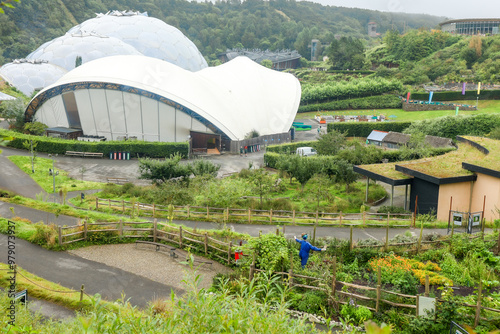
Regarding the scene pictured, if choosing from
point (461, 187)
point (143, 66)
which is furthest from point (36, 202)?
point (143, 66)

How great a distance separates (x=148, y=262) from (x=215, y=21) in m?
132

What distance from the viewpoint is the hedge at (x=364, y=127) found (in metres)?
48.3

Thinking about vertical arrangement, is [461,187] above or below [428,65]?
below

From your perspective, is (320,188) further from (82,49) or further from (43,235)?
(82,49)

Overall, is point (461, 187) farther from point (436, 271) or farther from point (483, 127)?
point (483, 127)

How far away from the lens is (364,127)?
49.2 meters

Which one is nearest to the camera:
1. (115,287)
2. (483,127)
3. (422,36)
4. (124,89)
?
(115,287)

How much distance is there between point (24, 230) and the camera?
16.5m

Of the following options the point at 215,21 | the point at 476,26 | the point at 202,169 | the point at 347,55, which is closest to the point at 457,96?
the point at 347,55

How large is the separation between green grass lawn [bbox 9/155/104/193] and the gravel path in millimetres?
9867

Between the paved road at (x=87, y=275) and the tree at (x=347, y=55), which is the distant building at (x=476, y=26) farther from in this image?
the paved road at (x=87, y=275)

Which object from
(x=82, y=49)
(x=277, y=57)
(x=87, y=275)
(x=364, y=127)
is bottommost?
(x=87, y=275)

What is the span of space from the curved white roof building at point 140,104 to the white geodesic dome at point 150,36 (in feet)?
94.4

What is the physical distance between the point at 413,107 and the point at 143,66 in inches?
1368
